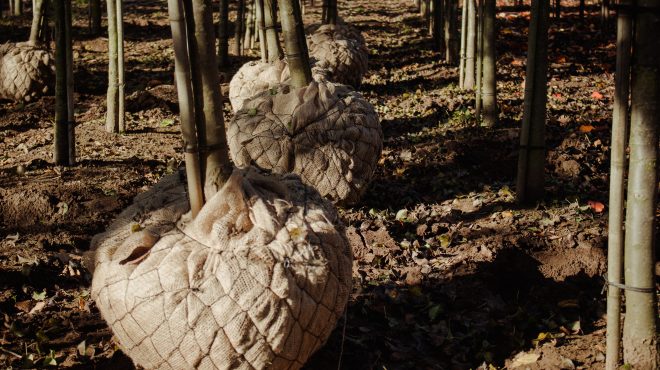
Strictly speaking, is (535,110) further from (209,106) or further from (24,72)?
(24,72)

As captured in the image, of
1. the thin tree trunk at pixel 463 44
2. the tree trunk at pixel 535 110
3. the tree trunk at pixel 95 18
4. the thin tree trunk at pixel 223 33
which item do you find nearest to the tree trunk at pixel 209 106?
the tree trunk at pixel 535 110

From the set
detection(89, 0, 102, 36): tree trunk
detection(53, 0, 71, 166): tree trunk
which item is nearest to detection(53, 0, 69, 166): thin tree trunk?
detection(53, 0, 71, 166): tree trunk

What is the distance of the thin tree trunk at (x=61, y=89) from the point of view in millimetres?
6473

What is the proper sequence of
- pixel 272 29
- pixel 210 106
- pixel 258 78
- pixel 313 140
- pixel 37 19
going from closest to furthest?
pixel 210 106 → pixel 313 140 → pixel 272 29 → pixel 258 78 → pixel 37 19

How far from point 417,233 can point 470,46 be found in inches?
197

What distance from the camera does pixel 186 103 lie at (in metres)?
3.22

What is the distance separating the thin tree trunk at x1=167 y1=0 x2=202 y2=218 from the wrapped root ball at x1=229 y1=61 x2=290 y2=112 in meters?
4.30

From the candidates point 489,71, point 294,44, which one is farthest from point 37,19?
point 489,71

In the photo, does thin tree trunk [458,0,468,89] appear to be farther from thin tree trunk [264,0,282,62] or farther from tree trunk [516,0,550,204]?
tree trunk [516,0,550,204]

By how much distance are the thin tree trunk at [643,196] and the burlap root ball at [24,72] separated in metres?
8.98

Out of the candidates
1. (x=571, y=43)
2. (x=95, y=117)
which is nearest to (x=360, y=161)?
(x=95, y=117)

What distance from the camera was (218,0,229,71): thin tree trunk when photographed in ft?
37.5

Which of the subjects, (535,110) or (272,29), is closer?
(535,110)

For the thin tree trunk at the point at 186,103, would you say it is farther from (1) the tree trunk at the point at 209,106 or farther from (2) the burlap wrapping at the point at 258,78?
(2) the burlap wrapping at the point at 258,78
